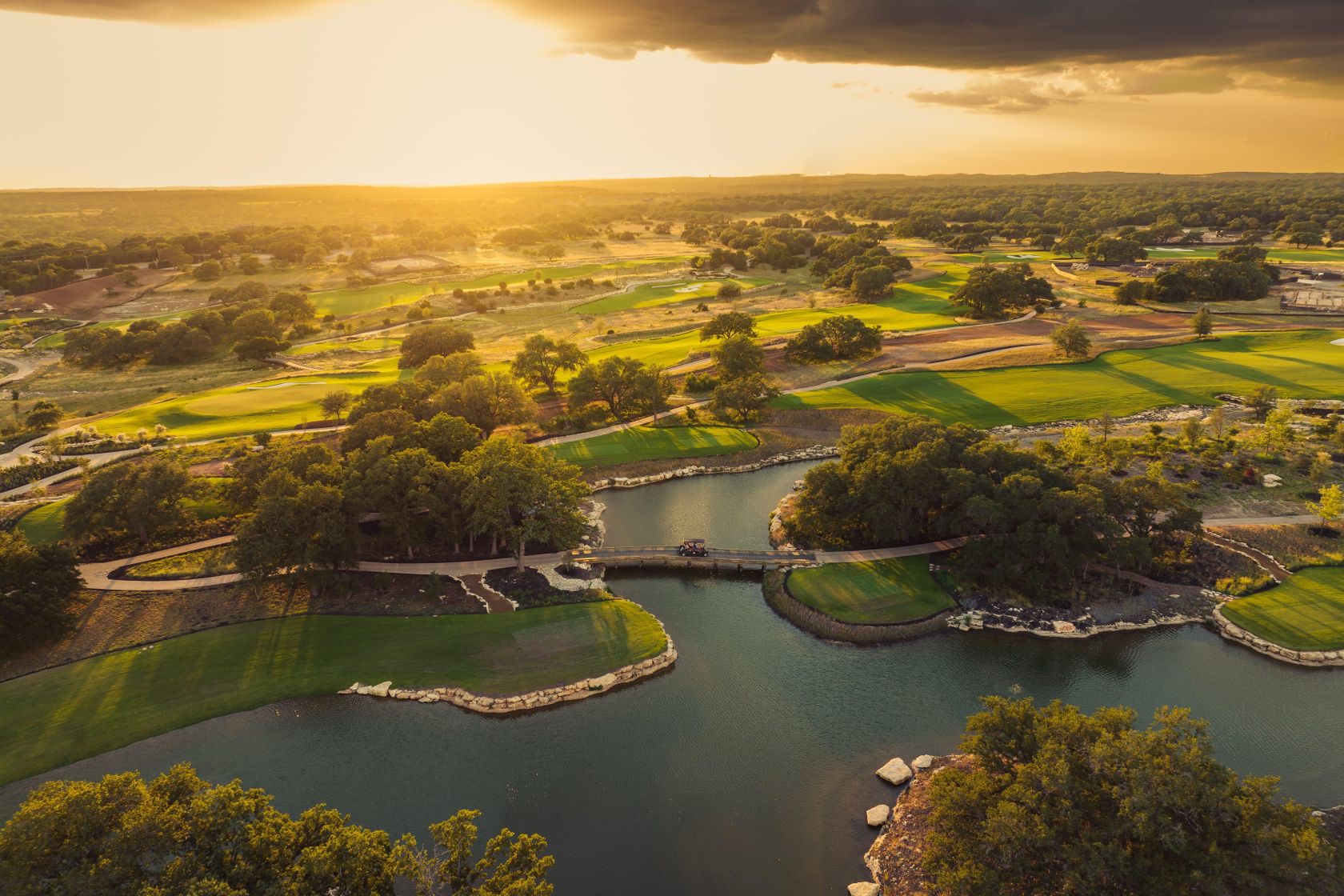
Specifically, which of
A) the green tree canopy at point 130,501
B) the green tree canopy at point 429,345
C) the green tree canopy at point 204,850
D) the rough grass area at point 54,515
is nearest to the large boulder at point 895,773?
the green tree canopy at point 204,850

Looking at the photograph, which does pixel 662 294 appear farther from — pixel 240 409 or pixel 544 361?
pixel 240 409

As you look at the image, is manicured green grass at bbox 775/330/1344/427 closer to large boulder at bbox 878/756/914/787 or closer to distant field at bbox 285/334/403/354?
large boulder at bbox 878/756/914/787

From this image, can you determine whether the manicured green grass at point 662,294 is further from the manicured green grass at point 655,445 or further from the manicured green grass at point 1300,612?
the manicured green grass at point 1300,612

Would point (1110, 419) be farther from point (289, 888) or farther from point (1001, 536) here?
point (289, 888)

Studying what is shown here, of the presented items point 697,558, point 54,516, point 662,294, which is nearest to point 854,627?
point 697,558

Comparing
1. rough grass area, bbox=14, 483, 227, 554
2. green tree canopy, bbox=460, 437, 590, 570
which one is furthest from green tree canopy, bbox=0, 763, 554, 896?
rough grass area, bbox=14, 483, 227, 554

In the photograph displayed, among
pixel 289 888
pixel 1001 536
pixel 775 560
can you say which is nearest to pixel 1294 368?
pixel 1001 536
